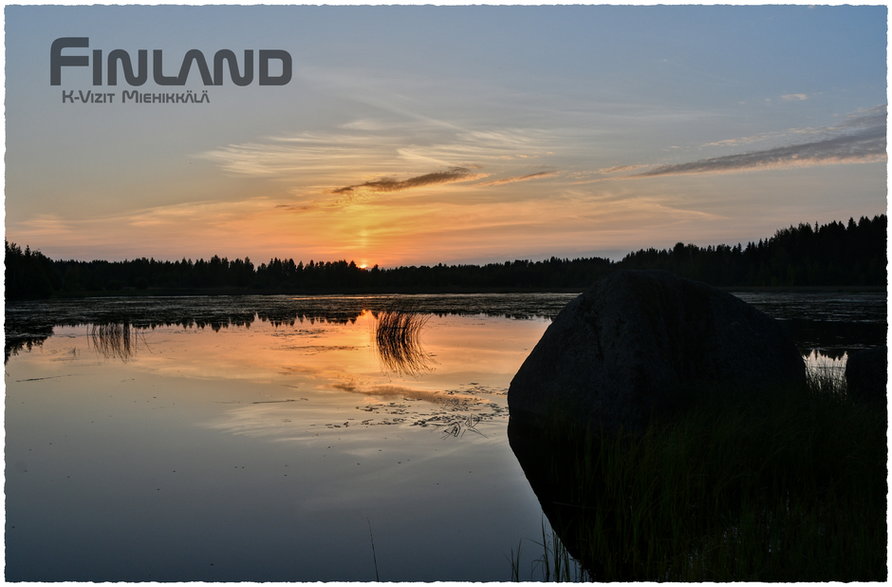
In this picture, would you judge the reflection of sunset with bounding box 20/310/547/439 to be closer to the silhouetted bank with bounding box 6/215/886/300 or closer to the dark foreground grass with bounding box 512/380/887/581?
the dark foreground grass with bounding box 512/380/887/581

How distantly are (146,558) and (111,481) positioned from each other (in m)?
2.27

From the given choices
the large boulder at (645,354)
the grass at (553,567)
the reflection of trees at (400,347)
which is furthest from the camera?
the reflection of trees at (400,347)

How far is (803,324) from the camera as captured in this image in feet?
82.8

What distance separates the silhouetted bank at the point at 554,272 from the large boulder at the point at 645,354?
70.3 m

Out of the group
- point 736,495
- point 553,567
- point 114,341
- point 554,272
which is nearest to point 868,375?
point 736,495

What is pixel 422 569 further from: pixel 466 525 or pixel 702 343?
pixel 702 343

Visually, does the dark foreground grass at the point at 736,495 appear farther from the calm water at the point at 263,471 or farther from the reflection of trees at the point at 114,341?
the reflection of trees at the point at 114,341

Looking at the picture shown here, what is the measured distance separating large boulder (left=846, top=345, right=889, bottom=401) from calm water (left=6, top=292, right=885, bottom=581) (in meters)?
4.76

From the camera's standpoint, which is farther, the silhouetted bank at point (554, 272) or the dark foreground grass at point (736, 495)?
the silhouetted bank at point (554, 272)

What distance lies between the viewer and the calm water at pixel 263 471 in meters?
→ 5.67

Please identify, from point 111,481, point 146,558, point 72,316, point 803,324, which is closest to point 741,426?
point 146,558

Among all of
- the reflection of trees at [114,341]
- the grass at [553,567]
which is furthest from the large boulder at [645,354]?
the reflection of trees at [114,341]

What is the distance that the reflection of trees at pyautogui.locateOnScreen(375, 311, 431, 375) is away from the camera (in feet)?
53.9

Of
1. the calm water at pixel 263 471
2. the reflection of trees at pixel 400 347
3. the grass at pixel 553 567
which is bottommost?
the grass at pixel 553 567
